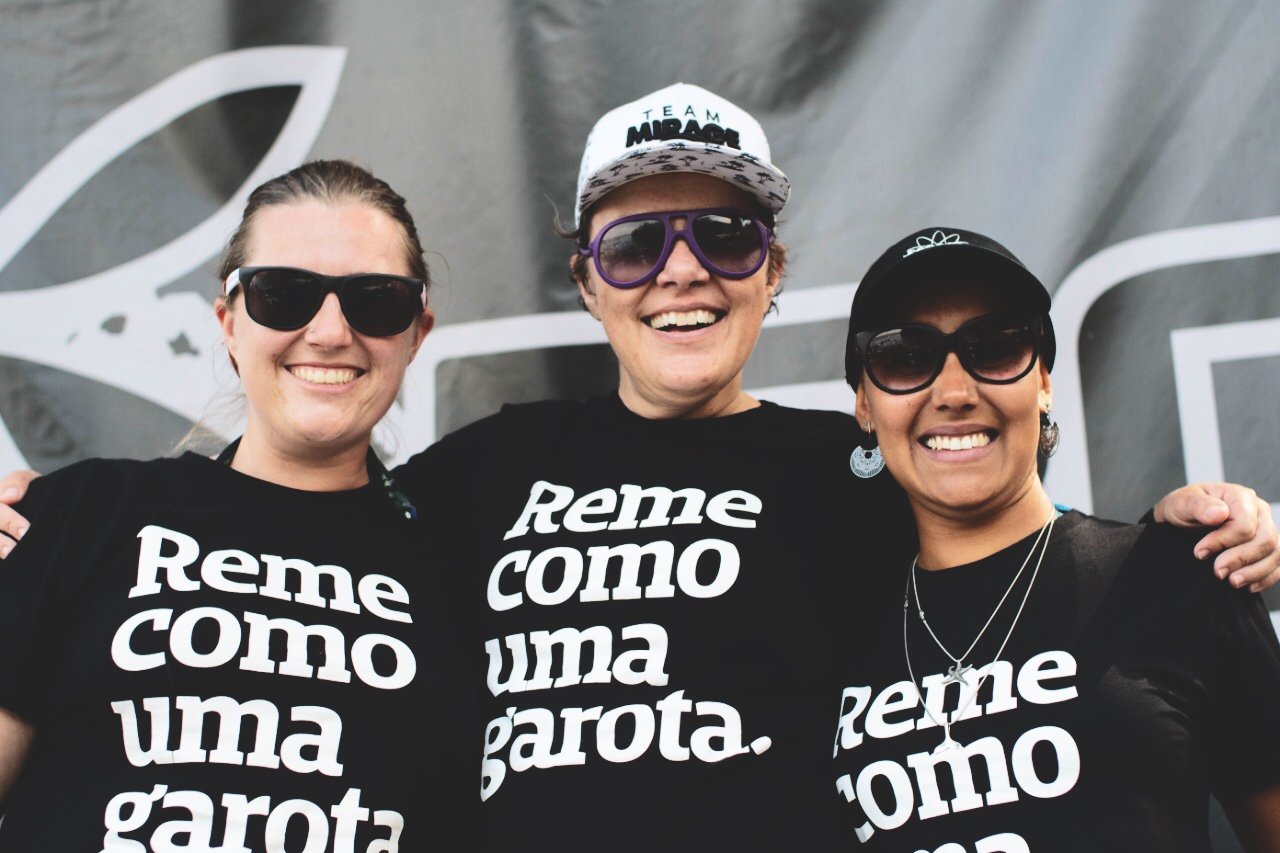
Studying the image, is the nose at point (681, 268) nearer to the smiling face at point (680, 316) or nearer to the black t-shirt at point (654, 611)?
the smiling face at point (680, 316)

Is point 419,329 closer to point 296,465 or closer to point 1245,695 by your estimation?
point 296,465

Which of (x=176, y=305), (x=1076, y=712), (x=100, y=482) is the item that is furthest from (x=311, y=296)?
(x=1076, y=712)

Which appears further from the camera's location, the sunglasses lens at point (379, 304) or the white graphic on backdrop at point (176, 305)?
the white graphic on backdrop at point (176, 305)

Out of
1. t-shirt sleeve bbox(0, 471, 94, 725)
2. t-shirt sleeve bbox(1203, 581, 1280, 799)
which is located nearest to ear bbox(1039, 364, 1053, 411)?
t-shirt sleeve bbox(1203, 581, 1280, 799)

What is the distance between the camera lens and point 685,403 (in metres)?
1.76

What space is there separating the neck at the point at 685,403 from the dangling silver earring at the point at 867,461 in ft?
0.72

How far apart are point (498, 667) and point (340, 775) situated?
0.27 m

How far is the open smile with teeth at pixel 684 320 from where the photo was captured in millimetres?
1728

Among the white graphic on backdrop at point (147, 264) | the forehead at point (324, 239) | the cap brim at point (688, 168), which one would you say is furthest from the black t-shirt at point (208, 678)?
the white graphic on backdrop at point (147, 264)

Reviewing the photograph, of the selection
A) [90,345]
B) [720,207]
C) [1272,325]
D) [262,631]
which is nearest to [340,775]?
[262,631]

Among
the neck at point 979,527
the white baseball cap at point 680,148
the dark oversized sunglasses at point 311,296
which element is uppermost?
the white baseball cap at point 680,148

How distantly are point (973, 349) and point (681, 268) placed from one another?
462mm

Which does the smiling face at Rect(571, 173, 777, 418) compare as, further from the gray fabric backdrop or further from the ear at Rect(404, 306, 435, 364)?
the gray fabric backdrop

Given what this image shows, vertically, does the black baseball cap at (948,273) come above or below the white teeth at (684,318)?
below
